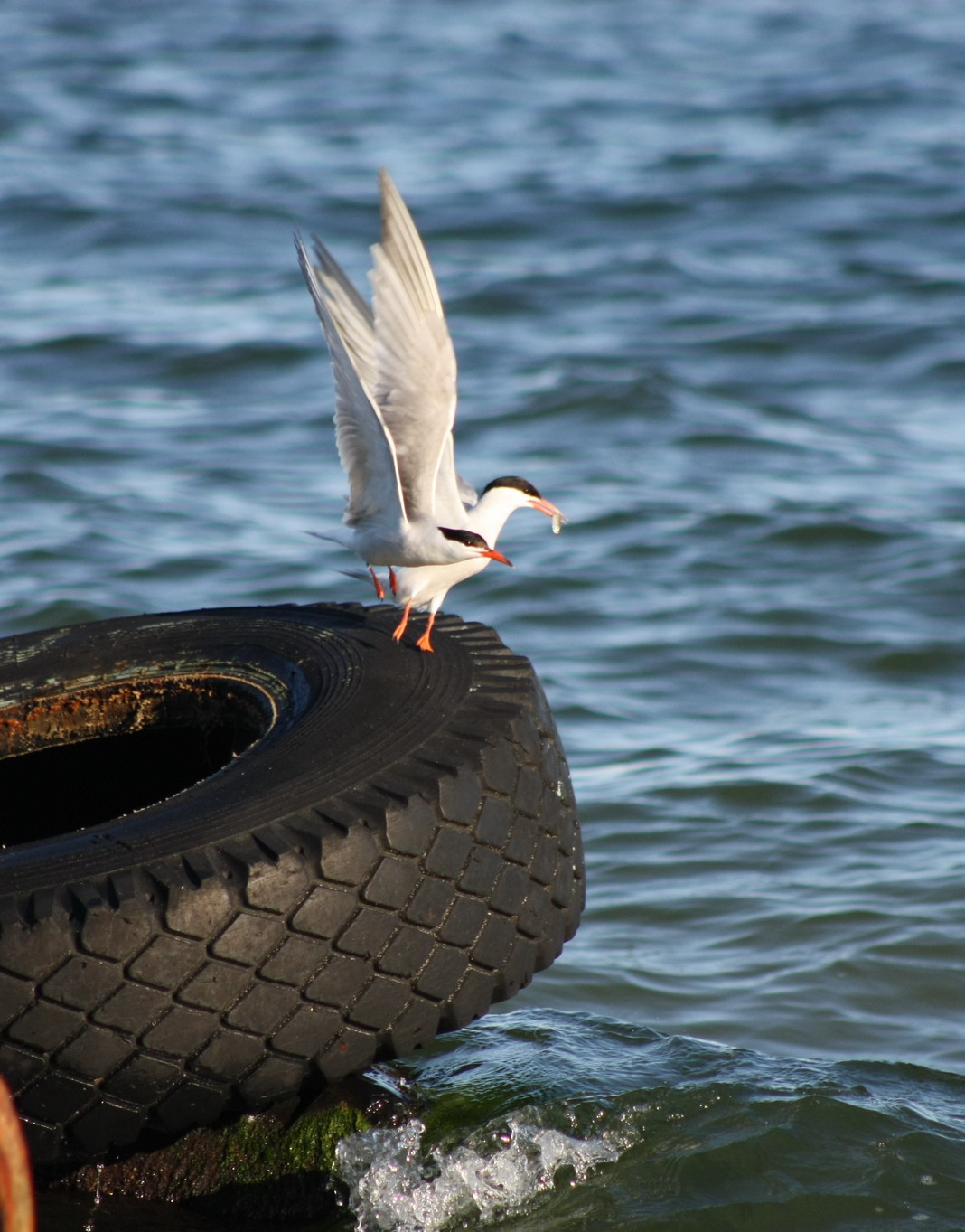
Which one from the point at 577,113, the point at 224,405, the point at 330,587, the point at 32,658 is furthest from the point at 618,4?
the point at 32,658

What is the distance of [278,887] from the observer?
2746 mm

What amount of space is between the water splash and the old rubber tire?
294 mm

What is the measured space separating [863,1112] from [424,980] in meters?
1.10

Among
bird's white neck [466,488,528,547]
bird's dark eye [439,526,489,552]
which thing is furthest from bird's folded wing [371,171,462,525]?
bird's white neck [466,488,528,547]

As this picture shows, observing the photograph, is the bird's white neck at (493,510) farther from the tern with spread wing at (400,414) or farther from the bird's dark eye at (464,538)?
the bird's dark eye at (464,538)

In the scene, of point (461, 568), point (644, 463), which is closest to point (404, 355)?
point (461, 568)

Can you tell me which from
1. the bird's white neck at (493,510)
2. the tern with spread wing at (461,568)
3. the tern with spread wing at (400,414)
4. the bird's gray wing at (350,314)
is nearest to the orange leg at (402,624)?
the tern with spread wing at (461,568)

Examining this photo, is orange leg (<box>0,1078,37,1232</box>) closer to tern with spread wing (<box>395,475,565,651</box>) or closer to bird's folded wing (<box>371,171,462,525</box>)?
tern with spread wing (<box>395,475,565,651</box>)

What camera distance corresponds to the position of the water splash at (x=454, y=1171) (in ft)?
10.2

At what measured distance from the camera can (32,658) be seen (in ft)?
12.1

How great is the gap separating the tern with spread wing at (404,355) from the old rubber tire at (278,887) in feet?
0.89

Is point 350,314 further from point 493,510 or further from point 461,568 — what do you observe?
point 461,568

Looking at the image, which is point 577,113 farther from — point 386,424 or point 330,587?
point 386,424

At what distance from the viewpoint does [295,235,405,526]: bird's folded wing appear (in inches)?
146
